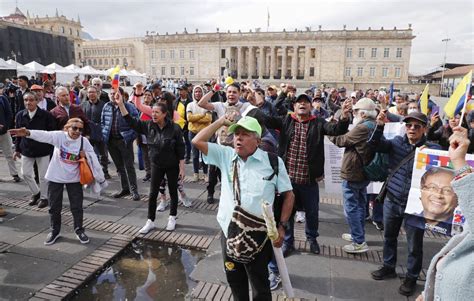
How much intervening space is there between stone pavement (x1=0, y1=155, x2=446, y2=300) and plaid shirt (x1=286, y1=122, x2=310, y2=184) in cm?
110

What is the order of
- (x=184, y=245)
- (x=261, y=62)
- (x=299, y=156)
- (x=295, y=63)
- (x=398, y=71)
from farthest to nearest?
(x=261, y=62)
(x=295, y=63)
(x=398, y=71)
(x=184, y=245)
(x=299, y=156)

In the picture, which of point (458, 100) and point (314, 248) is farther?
point (314, 248)

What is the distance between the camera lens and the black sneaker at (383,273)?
3.78 metres

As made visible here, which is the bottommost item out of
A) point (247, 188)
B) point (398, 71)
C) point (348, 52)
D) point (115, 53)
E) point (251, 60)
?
point (247, 188)

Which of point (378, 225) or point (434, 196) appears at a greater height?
point (434, 196)

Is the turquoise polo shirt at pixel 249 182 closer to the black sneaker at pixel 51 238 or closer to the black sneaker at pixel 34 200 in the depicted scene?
the black sneaker at pixel 51 238

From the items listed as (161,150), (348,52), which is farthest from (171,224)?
(348,52)

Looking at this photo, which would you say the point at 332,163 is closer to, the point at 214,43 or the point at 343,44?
the point at 343,44

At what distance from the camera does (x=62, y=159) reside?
14.5 feet

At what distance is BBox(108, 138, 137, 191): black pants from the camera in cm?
634

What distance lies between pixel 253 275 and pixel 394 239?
83.4 inches

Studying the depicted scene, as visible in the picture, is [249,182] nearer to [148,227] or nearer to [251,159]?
[251,159]

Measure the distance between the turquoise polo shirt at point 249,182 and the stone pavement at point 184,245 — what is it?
4.69 feet

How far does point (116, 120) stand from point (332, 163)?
4327mm
